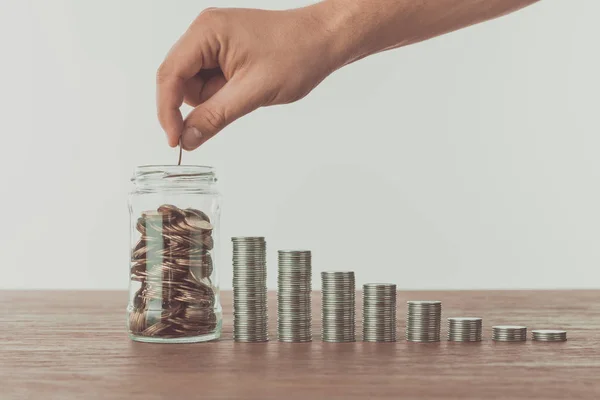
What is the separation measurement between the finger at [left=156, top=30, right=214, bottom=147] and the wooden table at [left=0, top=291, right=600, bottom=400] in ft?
1.37

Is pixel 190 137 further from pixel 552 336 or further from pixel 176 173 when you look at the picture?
pixel 552 336

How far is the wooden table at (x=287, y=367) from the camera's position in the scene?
112 cm

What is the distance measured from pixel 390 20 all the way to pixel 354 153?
3663 millimetres

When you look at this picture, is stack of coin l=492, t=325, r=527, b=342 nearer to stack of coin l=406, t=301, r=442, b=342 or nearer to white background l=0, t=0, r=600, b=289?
stack of coin l=406, t=301, r=442, b=342

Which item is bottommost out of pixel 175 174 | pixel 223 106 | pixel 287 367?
pixel 287 367

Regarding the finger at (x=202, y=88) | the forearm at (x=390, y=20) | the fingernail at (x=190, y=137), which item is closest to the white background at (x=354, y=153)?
the forearm at (x=390, y=20)

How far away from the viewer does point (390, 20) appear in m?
1.91

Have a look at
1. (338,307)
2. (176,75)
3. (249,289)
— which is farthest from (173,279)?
(176,75)

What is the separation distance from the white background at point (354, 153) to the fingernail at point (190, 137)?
371cm

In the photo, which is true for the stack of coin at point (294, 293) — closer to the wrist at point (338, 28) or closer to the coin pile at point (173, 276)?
the coin pile at point (173, 276)

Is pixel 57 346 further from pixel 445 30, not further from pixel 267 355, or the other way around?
pixel 445 30

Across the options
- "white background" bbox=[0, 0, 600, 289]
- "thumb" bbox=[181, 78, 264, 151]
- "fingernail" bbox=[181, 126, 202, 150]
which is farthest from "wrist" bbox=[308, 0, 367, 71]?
"white background" bbox=[0, 0, 600, 289]

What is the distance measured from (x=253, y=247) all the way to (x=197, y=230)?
11 centimetres

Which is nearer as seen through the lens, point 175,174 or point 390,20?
point 175,174
